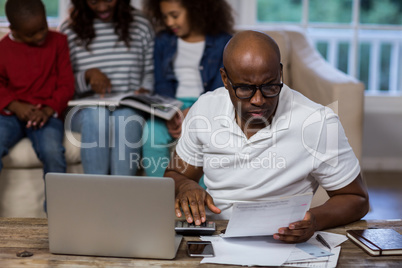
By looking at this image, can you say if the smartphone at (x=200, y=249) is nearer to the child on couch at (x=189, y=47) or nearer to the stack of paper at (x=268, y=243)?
the stack of paper at (x=268, y=243)

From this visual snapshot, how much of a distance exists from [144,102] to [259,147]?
3.56ft

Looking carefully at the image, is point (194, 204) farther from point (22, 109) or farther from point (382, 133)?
point (382, 133)

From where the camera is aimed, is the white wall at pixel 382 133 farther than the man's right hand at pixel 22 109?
Yes

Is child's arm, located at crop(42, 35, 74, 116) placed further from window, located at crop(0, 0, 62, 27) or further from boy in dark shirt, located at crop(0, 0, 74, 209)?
window, located at crop(0, 0, 62, 27)

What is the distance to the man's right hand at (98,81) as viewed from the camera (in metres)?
2.62

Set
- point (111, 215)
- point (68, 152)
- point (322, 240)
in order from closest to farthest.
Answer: point (111, 215) < point (322, 240) < point (68, 152)

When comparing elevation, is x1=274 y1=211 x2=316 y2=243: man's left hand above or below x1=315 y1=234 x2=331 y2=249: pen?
above

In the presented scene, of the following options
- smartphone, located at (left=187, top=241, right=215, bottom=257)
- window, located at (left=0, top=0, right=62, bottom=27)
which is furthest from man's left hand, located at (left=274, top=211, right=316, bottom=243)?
window, located at (left=0, top=0, right=62, bottom=27)

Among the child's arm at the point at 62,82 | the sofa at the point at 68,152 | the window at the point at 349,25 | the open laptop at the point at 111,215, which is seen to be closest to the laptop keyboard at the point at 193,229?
the open laptop at the point at 111,215

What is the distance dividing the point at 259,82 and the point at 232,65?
0.27ft

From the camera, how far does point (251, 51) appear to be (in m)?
1.35

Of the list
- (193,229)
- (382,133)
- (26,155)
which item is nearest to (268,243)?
(193,229)

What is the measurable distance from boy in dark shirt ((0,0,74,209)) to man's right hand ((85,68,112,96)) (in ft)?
0.33

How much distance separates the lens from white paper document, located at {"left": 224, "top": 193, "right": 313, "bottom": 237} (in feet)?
3.76
